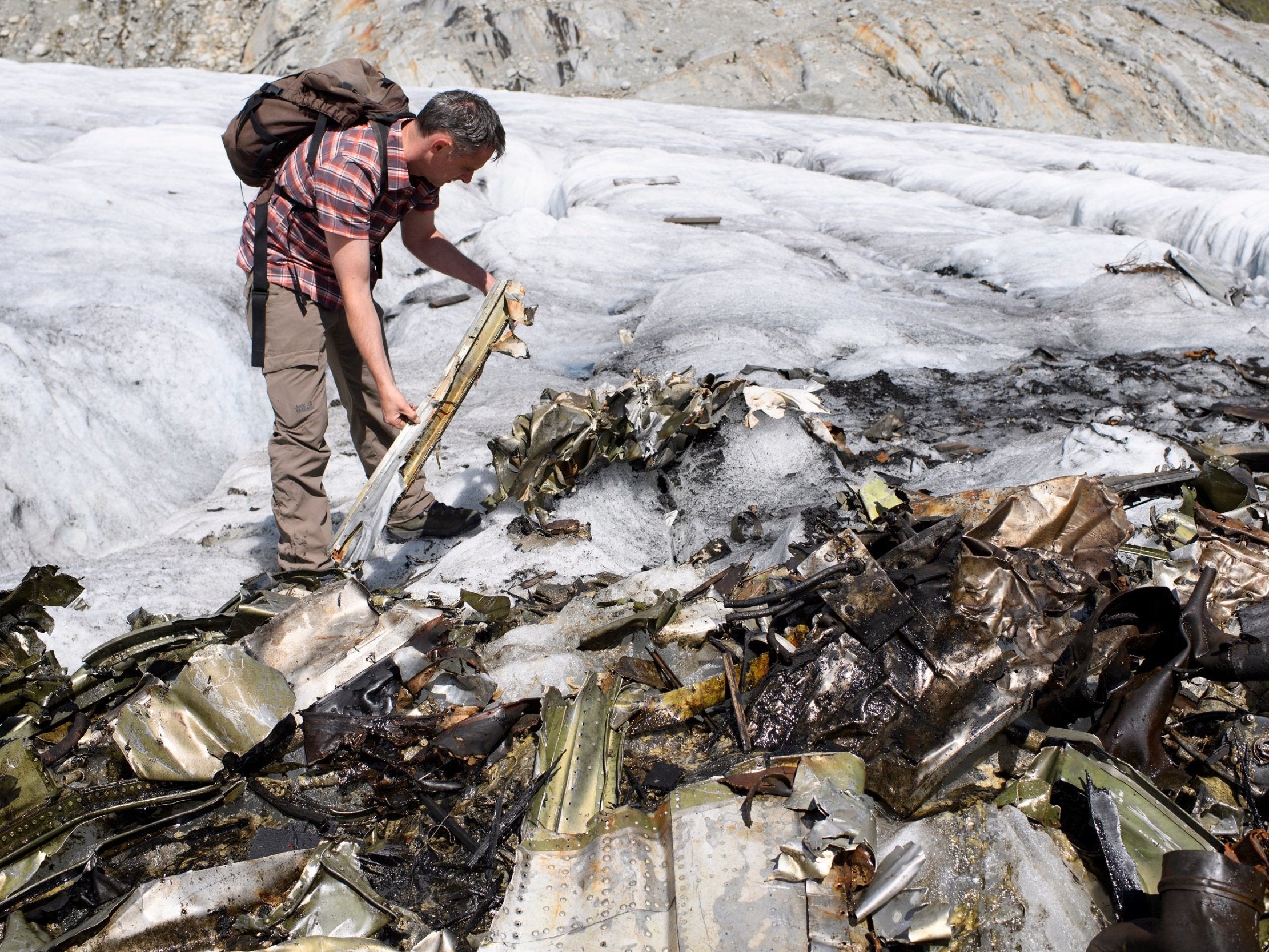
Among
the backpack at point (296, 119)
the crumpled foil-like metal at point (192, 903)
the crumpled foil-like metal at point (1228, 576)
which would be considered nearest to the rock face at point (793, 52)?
the backpack at point (296, 119)

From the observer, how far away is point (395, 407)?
3.38 m

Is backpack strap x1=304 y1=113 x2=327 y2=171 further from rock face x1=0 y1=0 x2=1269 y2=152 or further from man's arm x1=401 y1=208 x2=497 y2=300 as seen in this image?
rock face x1=0 y1=0 x2=1269 y2=152

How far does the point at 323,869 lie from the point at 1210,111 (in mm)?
27713

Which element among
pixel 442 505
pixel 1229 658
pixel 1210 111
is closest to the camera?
pixel 1229 658

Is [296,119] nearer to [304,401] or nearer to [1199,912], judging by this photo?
[304,401]

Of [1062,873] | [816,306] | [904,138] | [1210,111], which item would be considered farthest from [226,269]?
[1210,111]

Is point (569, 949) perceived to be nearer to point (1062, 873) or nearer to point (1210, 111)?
point (1062, 873)

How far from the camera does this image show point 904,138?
1241 cm

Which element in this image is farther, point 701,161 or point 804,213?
point 701,161

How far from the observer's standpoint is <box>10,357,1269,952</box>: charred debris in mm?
1994

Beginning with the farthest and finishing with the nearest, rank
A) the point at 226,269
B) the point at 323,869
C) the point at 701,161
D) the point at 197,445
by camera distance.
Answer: the point at 701,161, the point at 226,269, the point at 197,445, the point at 323,869

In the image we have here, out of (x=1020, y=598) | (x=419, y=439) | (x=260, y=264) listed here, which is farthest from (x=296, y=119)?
(x=1020, y=598)

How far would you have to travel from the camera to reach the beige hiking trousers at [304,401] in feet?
11.9

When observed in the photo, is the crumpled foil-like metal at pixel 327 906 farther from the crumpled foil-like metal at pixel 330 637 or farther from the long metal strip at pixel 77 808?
the crumpled foil-like metal at pixel 330 637
